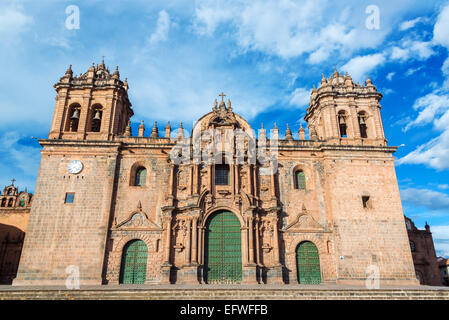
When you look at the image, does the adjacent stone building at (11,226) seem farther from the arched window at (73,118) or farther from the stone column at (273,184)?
the stone column at (273,184)

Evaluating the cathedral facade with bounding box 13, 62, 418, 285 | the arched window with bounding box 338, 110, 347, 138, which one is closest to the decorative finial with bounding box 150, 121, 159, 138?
the cathedral facade with bounding box 13, 62, 418, 285

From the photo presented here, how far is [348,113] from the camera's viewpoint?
23188mm

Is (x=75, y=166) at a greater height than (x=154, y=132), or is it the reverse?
(x=154, y=132)

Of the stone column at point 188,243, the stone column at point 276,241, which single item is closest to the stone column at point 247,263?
the stone column at point 276,241

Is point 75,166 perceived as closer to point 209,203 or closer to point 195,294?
point 209,203

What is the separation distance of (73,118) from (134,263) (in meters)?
11.4

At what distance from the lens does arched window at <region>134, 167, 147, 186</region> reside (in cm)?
2087

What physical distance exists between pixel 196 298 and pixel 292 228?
8.67 meters

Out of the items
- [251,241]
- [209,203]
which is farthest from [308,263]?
[209,203]

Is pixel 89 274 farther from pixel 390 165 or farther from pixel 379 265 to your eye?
pixel 390 165

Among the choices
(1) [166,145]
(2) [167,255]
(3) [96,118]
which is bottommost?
(2) [167,255]

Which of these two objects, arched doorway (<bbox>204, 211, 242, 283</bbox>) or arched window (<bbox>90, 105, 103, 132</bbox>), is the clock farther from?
arched doorway (<bbox>204, 211, 242, 283</bbox>)

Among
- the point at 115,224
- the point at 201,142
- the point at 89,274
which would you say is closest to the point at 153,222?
the point at 115,224
